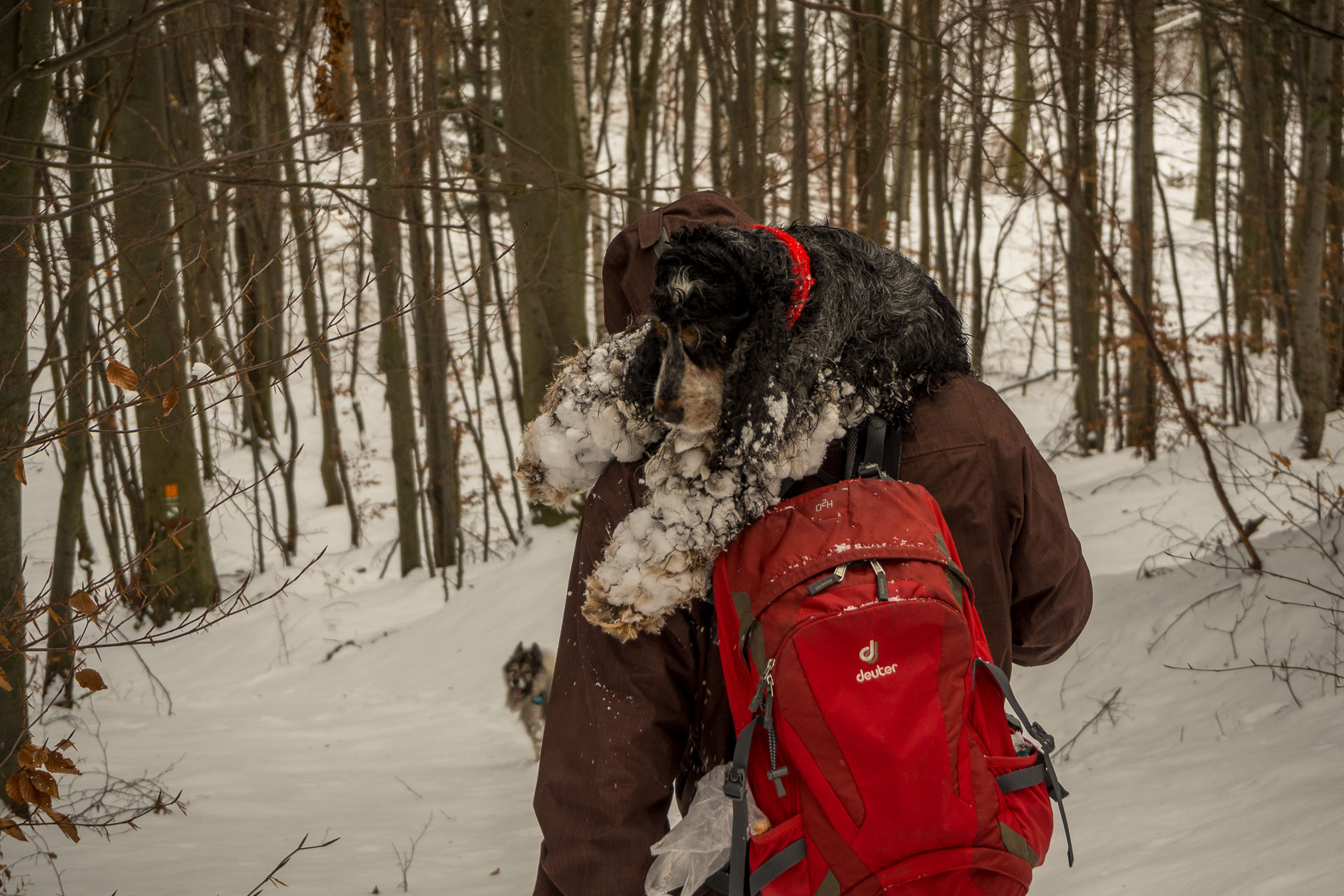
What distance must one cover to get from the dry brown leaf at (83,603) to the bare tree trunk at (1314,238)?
709 cm

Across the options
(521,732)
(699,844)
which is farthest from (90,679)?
(521,732)

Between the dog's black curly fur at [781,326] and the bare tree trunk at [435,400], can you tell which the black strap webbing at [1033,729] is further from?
the bare tree trunk at [435,400]

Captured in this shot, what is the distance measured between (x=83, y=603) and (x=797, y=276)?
72.6 inches

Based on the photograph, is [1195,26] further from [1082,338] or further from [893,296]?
[893,296]

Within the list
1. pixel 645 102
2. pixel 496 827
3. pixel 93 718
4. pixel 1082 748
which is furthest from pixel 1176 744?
pixel 645 102

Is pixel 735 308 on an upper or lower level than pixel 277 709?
upper

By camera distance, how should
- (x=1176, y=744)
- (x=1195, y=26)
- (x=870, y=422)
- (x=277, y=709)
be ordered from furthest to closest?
(x=1195, y=26), (x=277, y=709), (x=1176, y=744), (x=870, y=422)

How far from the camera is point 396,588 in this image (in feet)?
35.3

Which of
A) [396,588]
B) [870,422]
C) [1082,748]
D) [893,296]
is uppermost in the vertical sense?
[893,296]

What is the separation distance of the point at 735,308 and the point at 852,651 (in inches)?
21.0

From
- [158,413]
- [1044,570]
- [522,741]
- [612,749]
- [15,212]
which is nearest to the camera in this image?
[612,749]

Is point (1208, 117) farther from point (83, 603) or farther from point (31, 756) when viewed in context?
point (31, 756)

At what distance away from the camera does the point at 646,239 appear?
6.06 feet

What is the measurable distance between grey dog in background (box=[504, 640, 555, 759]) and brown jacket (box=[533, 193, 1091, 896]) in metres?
4.31
